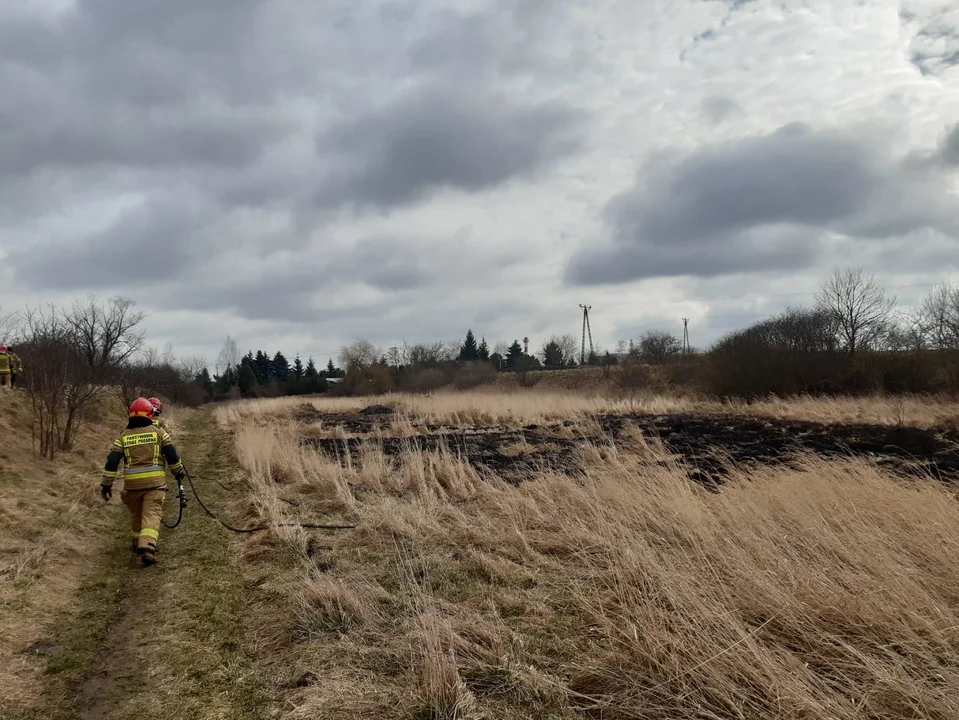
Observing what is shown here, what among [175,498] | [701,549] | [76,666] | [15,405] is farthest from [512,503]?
[15,405]

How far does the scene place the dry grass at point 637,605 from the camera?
10.3ft

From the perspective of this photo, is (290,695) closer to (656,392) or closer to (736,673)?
(736,673)

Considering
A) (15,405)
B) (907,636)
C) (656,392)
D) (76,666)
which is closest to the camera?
(907,636)

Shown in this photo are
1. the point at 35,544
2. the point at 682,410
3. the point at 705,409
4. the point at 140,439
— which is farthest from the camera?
the point at 682,410

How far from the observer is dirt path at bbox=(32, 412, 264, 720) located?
3.53 metres

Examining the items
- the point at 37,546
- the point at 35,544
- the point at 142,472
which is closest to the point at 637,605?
the point at 142,472

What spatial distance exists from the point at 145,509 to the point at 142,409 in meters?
1.29

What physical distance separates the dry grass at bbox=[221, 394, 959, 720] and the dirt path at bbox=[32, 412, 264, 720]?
298 millimetres

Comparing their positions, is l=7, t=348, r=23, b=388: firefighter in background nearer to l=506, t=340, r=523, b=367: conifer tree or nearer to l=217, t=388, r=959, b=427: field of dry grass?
l=217, t=388, r=959, b=427: field of dry grass

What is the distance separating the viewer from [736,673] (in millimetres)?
3127

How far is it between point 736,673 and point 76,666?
4.29m

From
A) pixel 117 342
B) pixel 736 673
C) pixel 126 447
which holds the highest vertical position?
pixel 117 342

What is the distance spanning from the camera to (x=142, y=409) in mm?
7234

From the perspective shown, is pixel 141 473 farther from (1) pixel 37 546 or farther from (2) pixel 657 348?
(2) pixel 657 348
